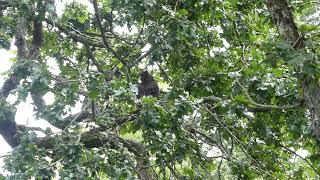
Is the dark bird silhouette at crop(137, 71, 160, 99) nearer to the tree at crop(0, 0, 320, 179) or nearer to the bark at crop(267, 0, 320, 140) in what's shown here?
the tree at crop(0, 0, 320, 179)

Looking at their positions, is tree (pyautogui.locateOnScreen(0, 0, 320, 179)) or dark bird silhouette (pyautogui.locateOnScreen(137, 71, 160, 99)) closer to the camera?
tree (pyautogui.locateOnScreen(0, 0, 320, 179))

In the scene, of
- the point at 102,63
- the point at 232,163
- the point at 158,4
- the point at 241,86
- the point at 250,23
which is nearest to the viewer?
the point at 241,86

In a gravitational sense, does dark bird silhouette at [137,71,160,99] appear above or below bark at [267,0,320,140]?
above

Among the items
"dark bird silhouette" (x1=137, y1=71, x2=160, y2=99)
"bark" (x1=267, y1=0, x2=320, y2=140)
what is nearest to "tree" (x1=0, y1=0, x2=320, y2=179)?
"bark" (x1=267, y1=0, x2=320, y2=140)

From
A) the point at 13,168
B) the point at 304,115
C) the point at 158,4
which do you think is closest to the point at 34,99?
the point at 13,168

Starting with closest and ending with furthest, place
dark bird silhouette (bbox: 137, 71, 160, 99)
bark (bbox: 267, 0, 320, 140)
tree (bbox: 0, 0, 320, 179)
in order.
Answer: bark (bbox: 267, 0, 320, 140) → tree (bbox: 0, 0, 320, 179) → dark bird silhouette (bbox: 137, 71, 160, 99)

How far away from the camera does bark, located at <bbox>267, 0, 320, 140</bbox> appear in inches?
98.4

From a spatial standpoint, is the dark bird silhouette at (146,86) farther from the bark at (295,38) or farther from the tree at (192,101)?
the bark at (295,38)

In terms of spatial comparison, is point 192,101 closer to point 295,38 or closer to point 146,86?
point 295,38

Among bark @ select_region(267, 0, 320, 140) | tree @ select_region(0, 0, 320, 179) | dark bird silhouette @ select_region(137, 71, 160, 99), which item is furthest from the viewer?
dark bird silhouette @ select_region(137, 71, 160, 99)

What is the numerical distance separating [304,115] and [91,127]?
1962mm

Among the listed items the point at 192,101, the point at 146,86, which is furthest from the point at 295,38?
the point at 146,86

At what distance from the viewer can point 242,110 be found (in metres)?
3.26

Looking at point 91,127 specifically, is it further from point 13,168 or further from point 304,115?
point 304,115
